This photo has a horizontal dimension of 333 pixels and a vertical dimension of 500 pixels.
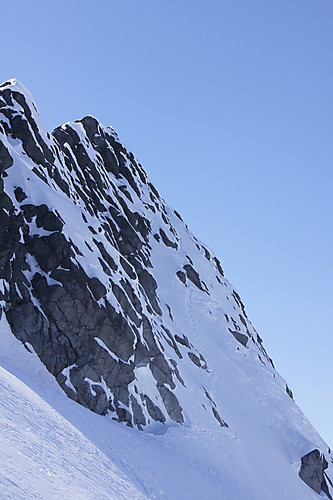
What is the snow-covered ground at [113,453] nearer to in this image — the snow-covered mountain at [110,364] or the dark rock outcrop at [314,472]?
the snow-covered mountain at [110,364]

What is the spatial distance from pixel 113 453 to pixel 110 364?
9789 millimetres

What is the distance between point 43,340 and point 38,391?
→ 5723 millimetres

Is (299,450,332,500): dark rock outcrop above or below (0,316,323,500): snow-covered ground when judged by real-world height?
above

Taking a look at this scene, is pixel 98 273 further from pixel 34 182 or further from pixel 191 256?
pixel 191 256

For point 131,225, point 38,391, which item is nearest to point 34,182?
point 38,391

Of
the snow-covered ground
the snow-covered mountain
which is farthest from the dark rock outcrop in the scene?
the snow-covered ground

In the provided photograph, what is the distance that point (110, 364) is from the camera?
3772 centimetres

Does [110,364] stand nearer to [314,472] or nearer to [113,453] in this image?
[113,453]

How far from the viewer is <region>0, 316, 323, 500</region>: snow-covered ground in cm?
1767

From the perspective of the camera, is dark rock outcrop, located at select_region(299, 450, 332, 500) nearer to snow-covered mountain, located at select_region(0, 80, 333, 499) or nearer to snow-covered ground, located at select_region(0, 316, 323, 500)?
snow-covered mountain, located at select_region(0, 80, 333, 499)

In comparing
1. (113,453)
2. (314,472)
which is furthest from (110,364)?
(314,472)

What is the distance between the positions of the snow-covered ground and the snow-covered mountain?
113 millimetres

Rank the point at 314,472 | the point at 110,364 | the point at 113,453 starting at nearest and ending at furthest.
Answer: the point at 113,453, the point at 110,364, the point at 314,472

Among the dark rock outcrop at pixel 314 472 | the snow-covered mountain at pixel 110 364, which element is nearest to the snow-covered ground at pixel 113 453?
the snow-covered mountain at pixel 110 364
